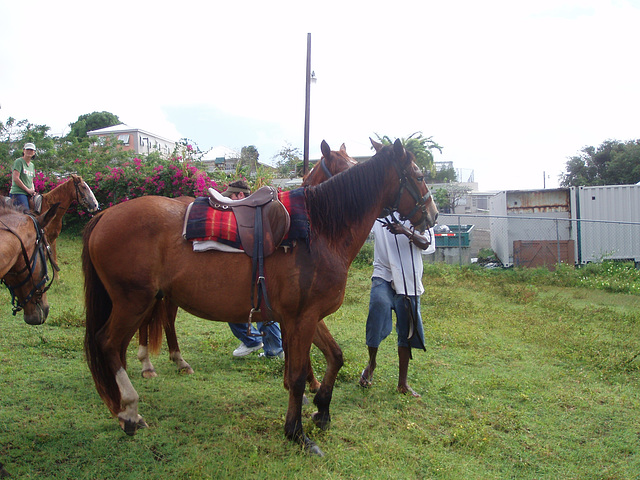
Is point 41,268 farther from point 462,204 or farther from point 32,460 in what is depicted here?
point 462,204

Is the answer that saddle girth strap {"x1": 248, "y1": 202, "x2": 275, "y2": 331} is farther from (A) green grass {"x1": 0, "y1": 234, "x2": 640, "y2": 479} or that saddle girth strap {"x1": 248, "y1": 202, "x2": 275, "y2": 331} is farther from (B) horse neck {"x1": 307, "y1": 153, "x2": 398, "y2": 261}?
(A) green grass {"x1": 0, "y1": 234, "x2": 640, "y2": 479}

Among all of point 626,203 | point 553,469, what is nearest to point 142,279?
point 553,469

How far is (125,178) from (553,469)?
44.6 feet

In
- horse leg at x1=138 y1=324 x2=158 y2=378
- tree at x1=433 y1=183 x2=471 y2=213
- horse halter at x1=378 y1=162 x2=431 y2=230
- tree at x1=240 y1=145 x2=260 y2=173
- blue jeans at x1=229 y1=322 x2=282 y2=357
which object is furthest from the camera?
tree at x1=240 y1=145 x2=260 y2=173

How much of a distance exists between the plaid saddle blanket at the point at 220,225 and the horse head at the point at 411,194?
2.67ft

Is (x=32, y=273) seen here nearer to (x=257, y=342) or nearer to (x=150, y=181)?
(x=257, y=342)

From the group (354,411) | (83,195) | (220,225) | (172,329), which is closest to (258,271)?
(220,225)

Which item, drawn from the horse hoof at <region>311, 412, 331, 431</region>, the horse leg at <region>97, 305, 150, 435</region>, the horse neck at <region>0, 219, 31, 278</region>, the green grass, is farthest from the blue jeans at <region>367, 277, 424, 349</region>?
the horse neck at <region>0, 219, 31, 278</region>

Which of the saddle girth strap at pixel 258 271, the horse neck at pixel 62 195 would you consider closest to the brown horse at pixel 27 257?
the saddle girth strap at pixel 258 271

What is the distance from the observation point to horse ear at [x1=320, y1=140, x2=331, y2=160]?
14.4 ft

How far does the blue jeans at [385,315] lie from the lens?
4.45 m

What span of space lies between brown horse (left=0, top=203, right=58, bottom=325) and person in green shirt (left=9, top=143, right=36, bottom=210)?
4.82 metres

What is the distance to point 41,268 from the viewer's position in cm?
374

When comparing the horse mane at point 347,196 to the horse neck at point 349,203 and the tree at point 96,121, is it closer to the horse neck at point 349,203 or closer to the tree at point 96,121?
the horse neck at point 349,203
